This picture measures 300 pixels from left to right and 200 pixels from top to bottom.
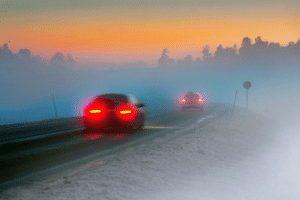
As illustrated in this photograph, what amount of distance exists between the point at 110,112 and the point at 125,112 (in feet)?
2.13

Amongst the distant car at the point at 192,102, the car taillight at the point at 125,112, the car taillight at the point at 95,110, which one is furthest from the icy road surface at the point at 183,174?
the distant car at the point at 192,102

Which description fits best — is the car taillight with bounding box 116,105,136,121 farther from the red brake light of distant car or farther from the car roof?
the car roof

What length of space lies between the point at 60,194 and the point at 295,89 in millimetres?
163572

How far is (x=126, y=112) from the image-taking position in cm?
1644

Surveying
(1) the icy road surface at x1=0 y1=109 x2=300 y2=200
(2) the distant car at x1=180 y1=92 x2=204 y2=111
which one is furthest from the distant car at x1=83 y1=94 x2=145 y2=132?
(2) the distant car at x1=180 y1=92 x2=204 y2=111

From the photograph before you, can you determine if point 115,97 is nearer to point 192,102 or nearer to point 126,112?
point 126,112

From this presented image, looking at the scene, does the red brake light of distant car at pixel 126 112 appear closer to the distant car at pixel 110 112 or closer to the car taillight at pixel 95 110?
the distant car at pixel 110 112

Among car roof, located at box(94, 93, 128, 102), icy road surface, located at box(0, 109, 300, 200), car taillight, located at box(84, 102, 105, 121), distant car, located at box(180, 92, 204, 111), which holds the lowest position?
icy road surface, located at box(0, 109, 300, 200)

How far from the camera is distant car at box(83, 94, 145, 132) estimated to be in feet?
53.4

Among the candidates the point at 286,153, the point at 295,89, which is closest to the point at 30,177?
the point at 286,153

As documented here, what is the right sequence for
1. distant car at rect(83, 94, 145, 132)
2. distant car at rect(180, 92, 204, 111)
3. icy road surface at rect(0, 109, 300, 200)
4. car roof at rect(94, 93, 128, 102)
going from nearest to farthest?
icy road surface at rect(0, 109, 300, 200), distant car at rect(83, 94, 145, 132), car roof at rect(94, 93, 128, 102), distant car at rect(180, 92, 204, 111)

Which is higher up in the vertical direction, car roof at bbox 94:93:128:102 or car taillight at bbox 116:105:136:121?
car roof at bbox 94:93:128:102

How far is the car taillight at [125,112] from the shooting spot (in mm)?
16328

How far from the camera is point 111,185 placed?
7.45m
